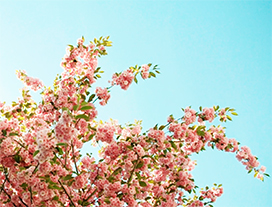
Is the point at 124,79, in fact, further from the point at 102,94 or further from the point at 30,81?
the point at 30,81

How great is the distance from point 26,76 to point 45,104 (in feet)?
3.02

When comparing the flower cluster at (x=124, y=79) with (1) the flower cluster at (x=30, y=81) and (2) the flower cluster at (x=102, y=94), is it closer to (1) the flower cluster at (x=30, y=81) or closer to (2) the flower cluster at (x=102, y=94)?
(2) the flower cluster at (x=102, y=94)

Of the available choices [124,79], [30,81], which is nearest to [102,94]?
[124,79]

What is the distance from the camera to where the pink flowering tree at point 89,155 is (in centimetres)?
329

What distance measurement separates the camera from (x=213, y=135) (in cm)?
460

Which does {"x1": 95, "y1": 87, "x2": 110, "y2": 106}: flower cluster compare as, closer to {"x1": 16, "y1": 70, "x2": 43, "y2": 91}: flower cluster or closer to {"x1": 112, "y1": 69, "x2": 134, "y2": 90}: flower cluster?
{"x1": 112, "y1": 69, "x2": 134, "y2": 90}: flower cluster

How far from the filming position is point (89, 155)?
4387 millimetres

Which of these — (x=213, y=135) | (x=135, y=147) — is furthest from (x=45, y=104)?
(x=213, y=135)

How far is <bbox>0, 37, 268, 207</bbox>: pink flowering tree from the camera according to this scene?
3.29m

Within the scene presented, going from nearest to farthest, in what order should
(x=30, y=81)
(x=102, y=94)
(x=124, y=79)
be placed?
(x=102, y=94)
(x=124, y=79)
(x=30, y=81)

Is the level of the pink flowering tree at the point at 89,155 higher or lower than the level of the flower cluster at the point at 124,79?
lower

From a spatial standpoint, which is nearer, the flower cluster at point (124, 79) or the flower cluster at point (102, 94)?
the flower cluster at point (102, 94)

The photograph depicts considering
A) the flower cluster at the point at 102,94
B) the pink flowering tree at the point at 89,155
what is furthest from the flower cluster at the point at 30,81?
the flower cluster at the point at 102,94

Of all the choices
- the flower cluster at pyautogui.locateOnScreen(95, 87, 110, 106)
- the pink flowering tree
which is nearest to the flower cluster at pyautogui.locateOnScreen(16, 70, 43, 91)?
the pink flowering tree
